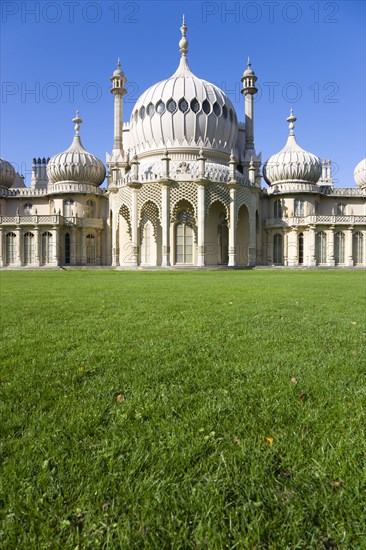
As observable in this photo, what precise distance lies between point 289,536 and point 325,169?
2245 inches

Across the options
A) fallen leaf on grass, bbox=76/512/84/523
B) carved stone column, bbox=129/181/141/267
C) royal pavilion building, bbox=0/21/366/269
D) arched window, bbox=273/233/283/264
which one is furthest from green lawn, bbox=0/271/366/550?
arched window, bbox=273/233/283/264

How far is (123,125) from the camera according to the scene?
4078cm

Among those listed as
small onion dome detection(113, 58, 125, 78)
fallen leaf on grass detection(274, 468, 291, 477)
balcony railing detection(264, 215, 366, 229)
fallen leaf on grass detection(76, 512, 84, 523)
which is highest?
small onion dome detection(113, 58, 125, 78)

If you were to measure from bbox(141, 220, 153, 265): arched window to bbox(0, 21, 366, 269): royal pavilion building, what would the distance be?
10cm

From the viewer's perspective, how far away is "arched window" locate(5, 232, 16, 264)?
37469mm

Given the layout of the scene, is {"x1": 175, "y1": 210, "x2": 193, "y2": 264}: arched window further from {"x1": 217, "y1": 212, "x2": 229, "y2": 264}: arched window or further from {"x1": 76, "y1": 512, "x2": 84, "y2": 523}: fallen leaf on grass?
{"x1": 76, "y1": 512, "x2": 84, "y2": 523}: fallen leaf on grass

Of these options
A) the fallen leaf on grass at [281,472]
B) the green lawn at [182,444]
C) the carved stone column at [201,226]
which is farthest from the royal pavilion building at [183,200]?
the fallen leaf on grass at [281,472]

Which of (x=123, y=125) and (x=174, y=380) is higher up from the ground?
(x=123, y=125)

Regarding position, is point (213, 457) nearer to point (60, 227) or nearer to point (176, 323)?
point (176, 323)

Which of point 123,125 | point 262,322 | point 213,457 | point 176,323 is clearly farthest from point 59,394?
point 123,125

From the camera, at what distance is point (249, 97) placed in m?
41.8

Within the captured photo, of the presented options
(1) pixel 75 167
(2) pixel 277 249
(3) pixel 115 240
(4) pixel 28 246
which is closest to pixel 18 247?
(4) pixel 28 246

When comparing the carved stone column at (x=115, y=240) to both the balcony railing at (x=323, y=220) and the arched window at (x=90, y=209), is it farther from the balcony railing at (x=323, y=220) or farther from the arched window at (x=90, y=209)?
the balcony railing at (x=323, y=220)

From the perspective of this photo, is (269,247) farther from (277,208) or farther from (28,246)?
(28,246)
